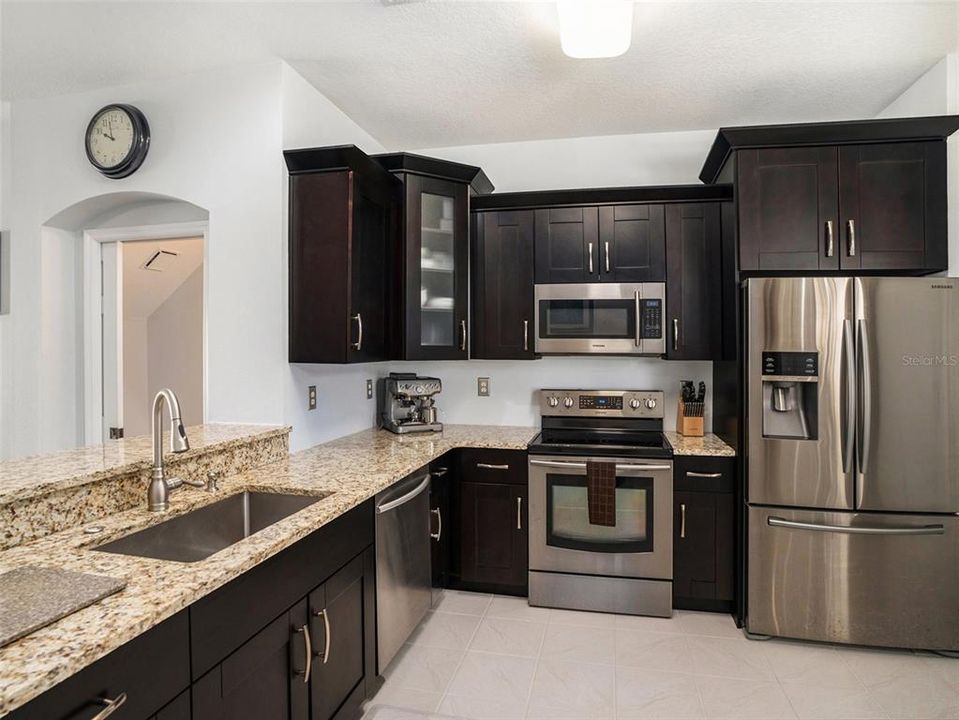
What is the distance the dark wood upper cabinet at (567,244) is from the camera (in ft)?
10.5

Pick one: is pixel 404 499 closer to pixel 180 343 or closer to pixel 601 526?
pixel 601 526

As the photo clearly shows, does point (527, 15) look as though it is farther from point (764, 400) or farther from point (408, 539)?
point (408, 539)

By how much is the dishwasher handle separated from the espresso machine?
729mm

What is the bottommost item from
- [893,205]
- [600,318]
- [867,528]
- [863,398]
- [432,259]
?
[867,528]

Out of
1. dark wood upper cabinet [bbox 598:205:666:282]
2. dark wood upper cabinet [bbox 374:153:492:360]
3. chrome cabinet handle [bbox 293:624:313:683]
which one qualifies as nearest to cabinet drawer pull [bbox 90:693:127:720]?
chrome cabinet handle [bbox 293:624:313:683]

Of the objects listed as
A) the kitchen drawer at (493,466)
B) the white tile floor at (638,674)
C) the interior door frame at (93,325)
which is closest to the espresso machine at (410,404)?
the kitchen drawer at (493,466)

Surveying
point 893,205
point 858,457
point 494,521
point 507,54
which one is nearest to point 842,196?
point 893,205

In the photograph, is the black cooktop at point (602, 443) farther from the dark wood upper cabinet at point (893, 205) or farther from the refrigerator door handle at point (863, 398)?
the dark wood upper cabinet at point (893, 205)

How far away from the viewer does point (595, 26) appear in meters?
2.05

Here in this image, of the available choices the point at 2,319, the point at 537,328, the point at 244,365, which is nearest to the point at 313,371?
the point at 244,365

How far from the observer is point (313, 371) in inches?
113

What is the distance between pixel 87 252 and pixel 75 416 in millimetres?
919

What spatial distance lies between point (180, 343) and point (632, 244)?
2888 millimetres

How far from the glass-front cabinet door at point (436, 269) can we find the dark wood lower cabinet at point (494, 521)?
2.09 feet
